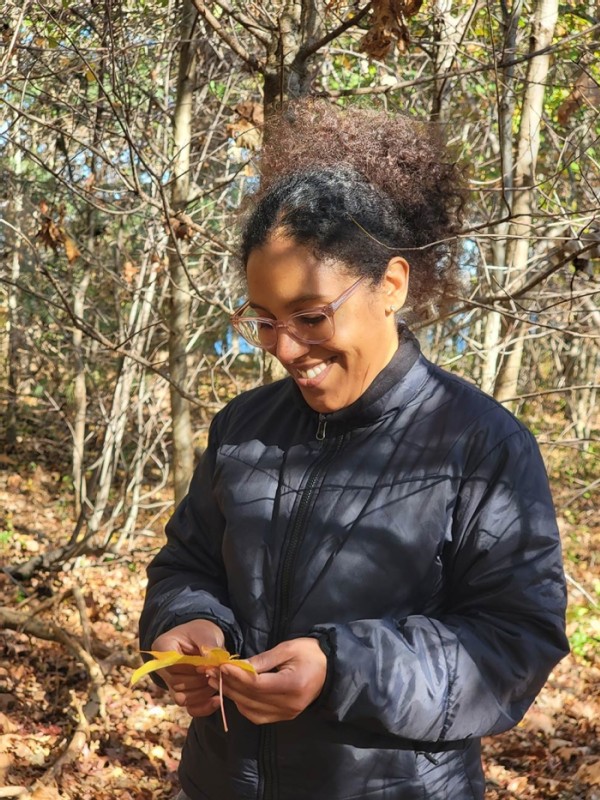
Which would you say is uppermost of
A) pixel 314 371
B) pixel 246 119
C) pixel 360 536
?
pixel 246 119

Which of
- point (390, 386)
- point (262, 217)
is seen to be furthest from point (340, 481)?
point (262, 217)

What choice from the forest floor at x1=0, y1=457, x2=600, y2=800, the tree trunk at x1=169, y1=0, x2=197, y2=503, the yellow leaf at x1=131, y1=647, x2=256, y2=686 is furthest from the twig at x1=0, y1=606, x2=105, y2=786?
the yellow leaf at x1=131, y1=647, x2=256, y2=686

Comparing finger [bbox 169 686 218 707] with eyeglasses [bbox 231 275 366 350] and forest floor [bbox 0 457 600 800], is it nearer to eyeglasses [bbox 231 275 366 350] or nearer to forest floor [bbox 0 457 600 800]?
eyeglasses [bbox 231 275 366 350]

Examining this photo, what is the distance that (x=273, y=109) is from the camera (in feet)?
10.9

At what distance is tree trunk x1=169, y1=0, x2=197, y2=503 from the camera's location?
16.0ft

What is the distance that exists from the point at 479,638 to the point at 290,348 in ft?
2.14

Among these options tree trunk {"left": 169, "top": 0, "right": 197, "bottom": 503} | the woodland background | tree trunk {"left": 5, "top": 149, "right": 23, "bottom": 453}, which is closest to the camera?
the woodland background

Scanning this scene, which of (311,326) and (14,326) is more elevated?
(311,326)

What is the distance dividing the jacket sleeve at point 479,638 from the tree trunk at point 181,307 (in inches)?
132

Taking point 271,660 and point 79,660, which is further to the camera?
point 79,660

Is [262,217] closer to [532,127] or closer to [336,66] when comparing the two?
[532,127]

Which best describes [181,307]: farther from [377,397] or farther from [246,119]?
[377,397]

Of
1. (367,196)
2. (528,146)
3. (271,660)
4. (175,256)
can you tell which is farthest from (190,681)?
(528,146)

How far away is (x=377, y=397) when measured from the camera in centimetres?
178
